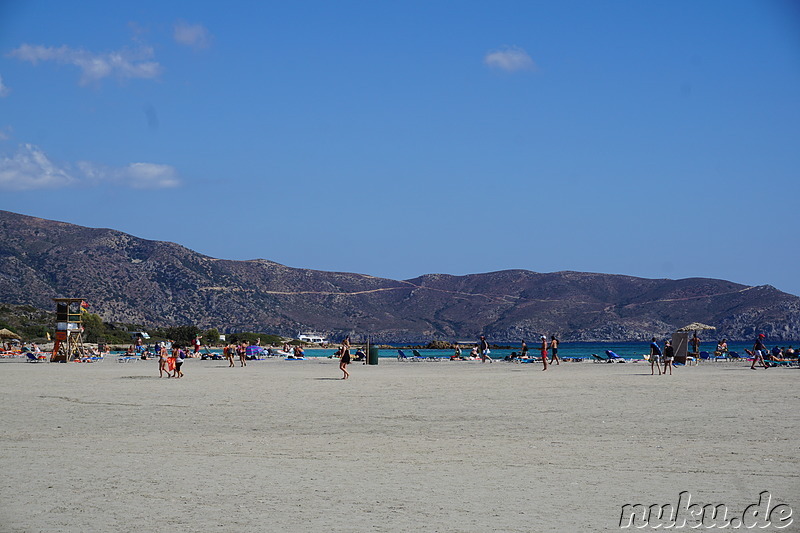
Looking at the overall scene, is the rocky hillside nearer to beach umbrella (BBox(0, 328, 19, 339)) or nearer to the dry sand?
beach umbrella (BBox(0, 328, 19, 339))

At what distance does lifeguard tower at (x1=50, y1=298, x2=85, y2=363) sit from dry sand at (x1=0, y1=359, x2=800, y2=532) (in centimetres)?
2415

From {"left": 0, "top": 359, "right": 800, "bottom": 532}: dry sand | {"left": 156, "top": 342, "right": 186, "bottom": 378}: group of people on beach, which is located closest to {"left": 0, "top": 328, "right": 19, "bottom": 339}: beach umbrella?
{"left": 156, "top": 342, "right": 186, "bottom": 378}: group of people on beach

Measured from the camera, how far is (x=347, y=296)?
155125 mm

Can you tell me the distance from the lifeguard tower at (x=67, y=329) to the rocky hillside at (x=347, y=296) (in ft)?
205

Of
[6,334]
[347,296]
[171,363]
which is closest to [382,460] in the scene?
[171,363]

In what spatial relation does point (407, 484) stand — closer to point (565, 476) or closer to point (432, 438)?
point (565, 476)

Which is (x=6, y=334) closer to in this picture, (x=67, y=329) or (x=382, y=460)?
(x=67, y=329)

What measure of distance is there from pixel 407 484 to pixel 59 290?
4020 inches

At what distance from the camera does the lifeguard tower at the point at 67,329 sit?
40844 millimetres

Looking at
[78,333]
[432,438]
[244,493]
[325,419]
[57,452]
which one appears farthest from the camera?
[78,333]

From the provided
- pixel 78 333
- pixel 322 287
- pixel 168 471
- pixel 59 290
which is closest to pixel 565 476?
pixel 168 471

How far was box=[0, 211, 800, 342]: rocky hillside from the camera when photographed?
109 meters

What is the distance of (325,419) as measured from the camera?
14016 mm

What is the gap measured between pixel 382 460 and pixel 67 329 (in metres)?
34.9
